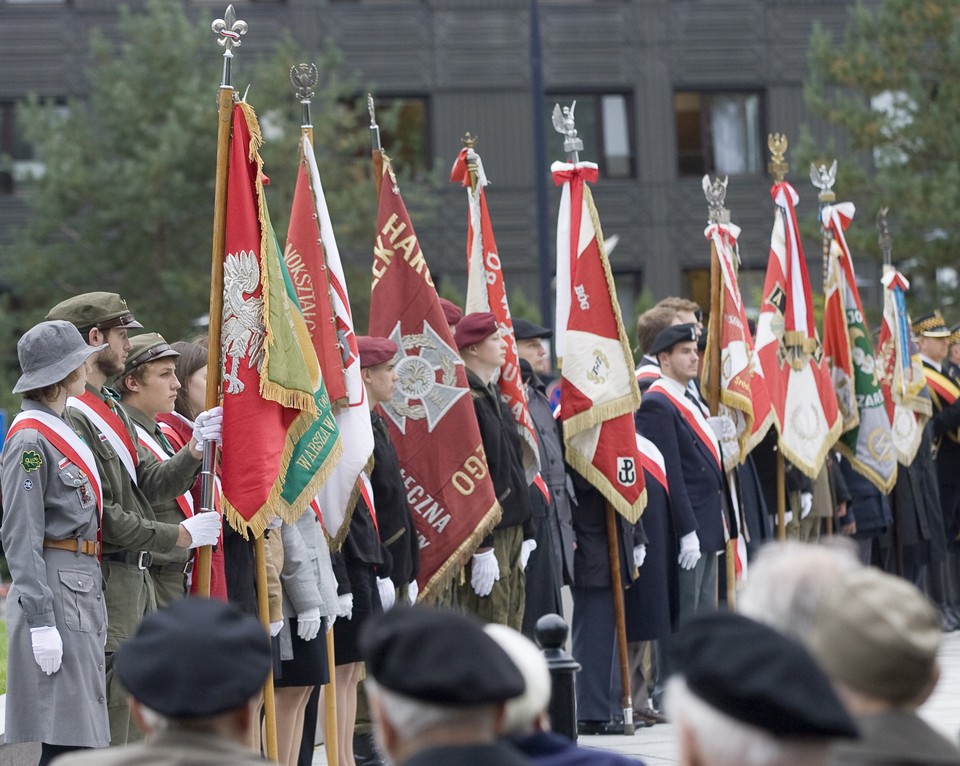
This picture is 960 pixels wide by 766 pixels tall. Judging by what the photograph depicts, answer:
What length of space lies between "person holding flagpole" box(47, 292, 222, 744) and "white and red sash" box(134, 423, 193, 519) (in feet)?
0.21

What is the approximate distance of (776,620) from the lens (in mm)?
3260

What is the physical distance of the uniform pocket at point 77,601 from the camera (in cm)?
605

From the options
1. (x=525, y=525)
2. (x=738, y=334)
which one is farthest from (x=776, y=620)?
(x=738, y=334)

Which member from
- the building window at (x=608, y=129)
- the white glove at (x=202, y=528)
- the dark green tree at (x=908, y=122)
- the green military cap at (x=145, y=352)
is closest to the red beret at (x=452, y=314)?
the green military cap at (x=145, y=352)

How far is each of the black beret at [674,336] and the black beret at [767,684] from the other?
705cm

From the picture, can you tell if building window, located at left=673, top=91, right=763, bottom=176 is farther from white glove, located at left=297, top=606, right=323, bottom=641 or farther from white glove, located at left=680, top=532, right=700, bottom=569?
white glove, located at left=297, top=606, right=323, bottom=641

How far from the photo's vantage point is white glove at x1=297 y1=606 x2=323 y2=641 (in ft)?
23.1

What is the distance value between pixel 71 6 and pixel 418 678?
96.0 feet

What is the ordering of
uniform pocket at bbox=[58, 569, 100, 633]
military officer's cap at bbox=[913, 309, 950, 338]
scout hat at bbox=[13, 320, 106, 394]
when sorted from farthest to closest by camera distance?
military officer's cap at bbox=[913, 309, 950, 338] → scout hat at bbox=[13, 320, 106, 394] → uniform pocket at bbox=[58, 569, 100, 633]

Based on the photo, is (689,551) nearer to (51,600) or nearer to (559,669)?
(559,669)

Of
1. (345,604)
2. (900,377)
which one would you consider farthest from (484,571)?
(900,377)

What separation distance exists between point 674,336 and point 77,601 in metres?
4.72

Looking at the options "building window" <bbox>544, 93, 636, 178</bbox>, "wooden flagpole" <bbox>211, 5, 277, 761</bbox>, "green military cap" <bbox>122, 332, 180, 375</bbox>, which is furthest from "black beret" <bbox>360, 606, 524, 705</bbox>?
"building window" <bbox>544, 93, 636, 178</bbox>

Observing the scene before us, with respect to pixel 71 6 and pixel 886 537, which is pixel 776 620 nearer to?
pixel 886 537
